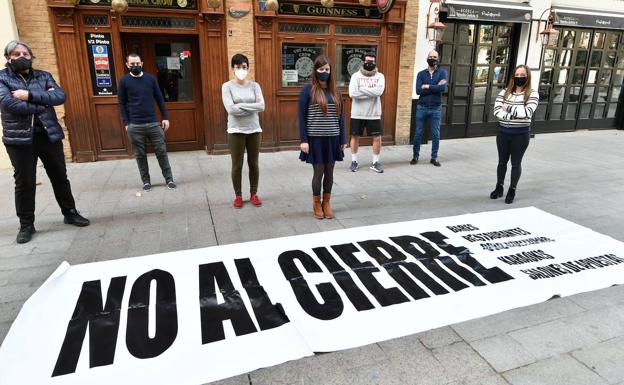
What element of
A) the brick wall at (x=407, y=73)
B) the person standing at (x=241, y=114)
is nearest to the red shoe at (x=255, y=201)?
the person standing at (x=241, y=114)

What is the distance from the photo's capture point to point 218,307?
324 cm

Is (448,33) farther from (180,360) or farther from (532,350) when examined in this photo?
(180,360)

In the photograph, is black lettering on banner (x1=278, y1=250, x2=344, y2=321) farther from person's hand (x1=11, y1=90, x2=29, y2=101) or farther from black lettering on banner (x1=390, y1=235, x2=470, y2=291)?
person's hand (x1=11, y1=90, x2=29, y2=101)

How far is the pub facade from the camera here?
7.62 m

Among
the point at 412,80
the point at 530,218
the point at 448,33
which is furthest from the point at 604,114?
the point at 530,218

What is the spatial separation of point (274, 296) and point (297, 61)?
258 inches

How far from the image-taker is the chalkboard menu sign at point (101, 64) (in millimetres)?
7617

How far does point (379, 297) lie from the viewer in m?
3.40

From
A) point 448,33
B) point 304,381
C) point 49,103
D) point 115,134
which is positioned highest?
point 448,33

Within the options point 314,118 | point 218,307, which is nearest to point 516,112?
point 314,118

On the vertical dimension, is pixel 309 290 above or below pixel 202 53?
below

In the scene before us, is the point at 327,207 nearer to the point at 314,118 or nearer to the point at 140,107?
the point at 314,118

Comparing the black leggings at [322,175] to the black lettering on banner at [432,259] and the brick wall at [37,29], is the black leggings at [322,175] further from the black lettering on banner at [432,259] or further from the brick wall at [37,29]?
the brick wall at [37,29]

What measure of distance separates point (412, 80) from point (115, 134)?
6582mm
